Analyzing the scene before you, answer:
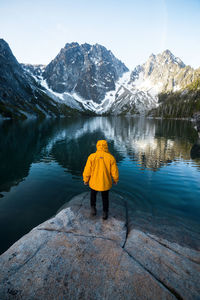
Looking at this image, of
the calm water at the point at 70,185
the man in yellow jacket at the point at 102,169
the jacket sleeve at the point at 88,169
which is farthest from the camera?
the calm water at the point at 70,185

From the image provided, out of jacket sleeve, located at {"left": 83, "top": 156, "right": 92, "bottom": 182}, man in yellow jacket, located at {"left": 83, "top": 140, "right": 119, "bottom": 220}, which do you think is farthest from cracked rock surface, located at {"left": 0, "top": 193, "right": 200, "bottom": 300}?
jacket sleeve, located at {"left": 83, "top": 156, "right": 92, "bottom": 182}

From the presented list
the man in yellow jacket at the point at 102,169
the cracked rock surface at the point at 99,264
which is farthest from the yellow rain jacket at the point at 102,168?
the cracked rock surface at the point at 99,264

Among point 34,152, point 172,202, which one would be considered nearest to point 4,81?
point 34,152

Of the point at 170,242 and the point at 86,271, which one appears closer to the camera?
the point at 86,271

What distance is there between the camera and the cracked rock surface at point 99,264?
462 centimetres

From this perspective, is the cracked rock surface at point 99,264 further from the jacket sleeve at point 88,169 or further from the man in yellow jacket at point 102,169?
the jacket sleeve at point 88,169

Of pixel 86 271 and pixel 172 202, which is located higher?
pixel 86 271

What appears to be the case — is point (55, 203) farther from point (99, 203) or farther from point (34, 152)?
point (34, 152)

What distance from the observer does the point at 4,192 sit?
50.0ft

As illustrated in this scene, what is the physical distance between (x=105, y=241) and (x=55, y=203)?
318 inches

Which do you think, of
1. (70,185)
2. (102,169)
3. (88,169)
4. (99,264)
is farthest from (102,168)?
(70,185)

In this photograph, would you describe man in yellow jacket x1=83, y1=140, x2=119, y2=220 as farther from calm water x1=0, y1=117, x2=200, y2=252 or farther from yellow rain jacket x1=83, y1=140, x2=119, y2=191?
calm water x1=0, y1=117, x2=200, y2=252

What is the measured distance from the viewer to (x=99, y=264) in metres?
5.59

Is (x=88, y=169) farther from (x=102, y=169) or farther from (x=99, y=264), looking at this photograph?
(x=99, y=264)
